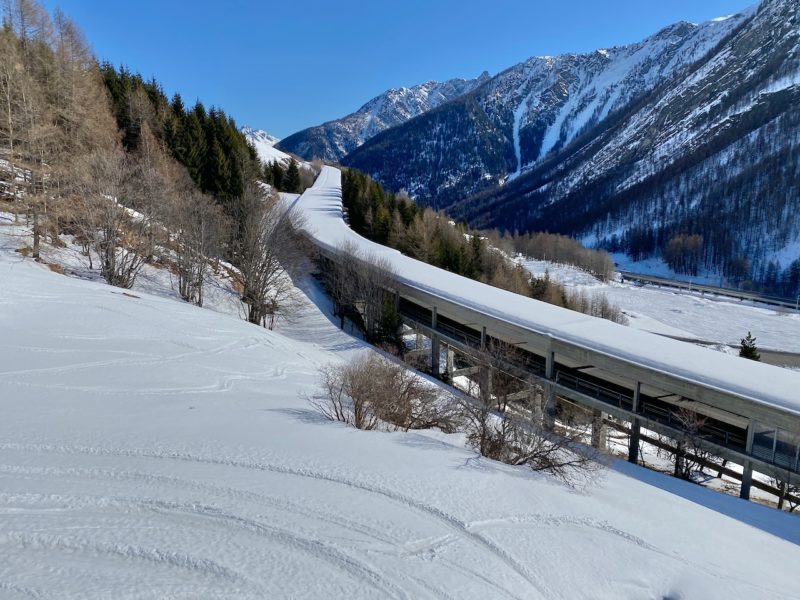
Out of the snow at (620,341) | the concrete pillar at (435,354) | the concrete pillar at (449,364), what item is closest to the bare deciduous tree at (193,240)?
the snow at (620,341)

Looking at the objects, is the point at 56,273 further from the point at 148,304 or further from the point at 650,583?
the point at 650,583

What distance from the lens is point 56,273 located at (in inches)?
839

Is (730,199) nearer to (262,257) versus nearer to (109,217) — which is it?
(262,257)

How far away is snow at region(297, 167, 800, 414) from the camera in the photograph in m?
16.2

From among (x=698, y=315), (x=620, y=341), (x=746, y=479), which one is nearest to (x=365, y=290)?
(x=620, y=341)

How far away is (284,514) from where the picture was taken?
6.25 metres

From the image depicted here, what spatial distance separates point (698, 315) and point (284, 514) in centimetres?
8394

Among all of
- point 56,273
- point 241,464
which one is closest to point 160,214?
point 56,273

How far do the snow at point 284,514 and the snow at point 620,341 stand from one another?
219 inches

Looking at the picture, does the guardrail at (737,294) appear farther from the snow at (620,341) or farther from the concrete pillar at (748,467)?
the concrete pillar at (748,467)

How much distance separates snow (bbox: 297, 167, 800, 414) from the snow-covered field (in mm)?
40963

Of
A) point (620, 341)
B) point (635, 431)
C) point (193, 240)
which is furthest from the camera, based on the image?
point (193, 240)

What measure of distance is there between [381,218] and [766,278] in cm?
11625

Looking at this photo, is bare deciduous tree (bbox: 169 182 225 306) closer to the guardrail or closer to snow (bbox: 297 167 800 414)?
snow (bbox: 297 167 800 414)
